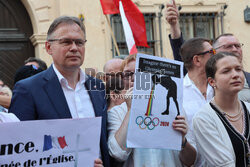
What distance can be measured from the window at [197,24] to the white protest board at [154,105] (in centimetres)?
871

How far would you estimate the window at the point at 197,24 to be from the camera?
11.4m

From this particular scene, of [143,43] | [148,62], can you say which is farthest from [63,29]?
[143,43]

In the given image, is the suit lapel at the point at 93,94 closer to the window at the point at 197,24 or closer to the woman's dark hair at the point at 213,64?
the woman's dark hair at the point at 213,64

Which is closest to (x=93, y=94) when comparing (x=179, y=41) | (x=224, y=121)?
(x=224, y=121)

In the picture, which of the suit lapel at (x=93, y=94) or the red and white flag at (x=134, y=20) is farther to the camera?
the red and white flag at (x=134, y=20)

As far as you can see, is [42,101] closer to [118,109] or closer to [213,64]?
[118,109]

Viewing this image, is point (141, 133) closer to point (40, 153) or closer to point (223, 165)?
point (223, 165)

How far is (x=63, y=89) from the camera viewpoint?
272 cm

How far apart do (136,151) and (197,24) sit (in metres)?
9.34

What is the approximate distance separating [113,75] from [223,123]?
137 centimetres

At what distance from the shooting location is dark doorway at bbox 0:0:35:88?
975cm

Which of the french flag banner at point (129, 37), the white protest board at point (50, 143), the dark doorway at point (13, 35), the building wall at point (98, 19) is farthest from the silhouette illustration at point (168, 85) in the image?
the dark doorway at point (13, 35)

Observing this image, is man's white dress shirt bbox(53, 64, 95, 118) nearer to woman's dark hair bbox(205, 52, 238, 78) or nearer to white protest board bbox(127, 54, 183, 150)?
white protest board bbox(127, 54, 183, 150)

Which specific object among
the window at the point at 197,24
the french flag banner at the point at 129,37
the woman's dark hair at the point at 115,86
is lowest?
the woman's dark hair at the point at 115,86
